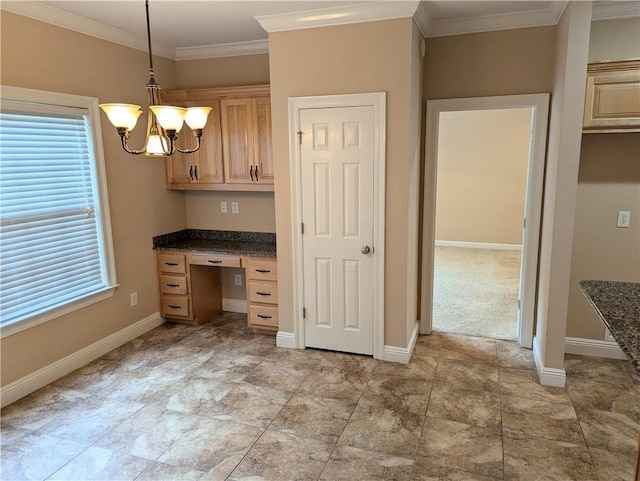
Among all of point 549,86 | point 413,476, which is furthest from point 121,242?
point 549,86

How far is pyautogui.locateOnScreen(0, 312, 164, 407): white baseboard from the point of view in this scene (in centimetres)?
296

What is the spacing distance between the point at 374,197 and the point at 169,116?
65.3 inches

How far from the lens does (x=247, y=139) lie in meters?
3.99

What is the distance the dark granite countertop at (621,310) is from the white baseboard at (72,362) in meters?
3.49

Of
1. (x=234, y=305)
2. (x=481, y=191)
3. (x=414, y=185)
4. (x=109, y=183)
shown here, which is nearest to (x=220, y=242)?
(x=234, y=305)

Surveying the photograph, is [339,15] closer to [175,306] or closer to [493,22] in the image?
[493,22]

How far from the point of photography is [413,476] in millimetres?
2234

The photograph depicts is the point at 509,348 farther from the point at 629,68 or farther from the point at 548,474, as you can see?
the point at 629,68

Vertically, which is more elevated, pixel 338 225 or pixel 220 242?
pixel 338 225

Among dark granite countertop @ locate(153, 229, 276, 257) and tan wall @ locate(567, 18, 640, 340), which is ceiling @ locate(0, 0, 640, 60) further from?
dark granite countertop @ locate(153, 229, 276, 257)

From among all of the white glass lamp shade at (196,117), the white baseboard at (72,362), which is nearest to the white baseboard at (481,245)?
the white baseboard at (72,362)

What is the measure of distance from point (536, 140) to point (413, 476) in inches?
102

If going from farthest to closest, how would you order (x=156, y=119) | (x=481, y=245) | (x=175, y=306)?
(x=481, y=245)
(x=175, y=306)
(x=156, y=119)

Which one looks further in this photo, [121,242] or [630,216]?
[121,242]
